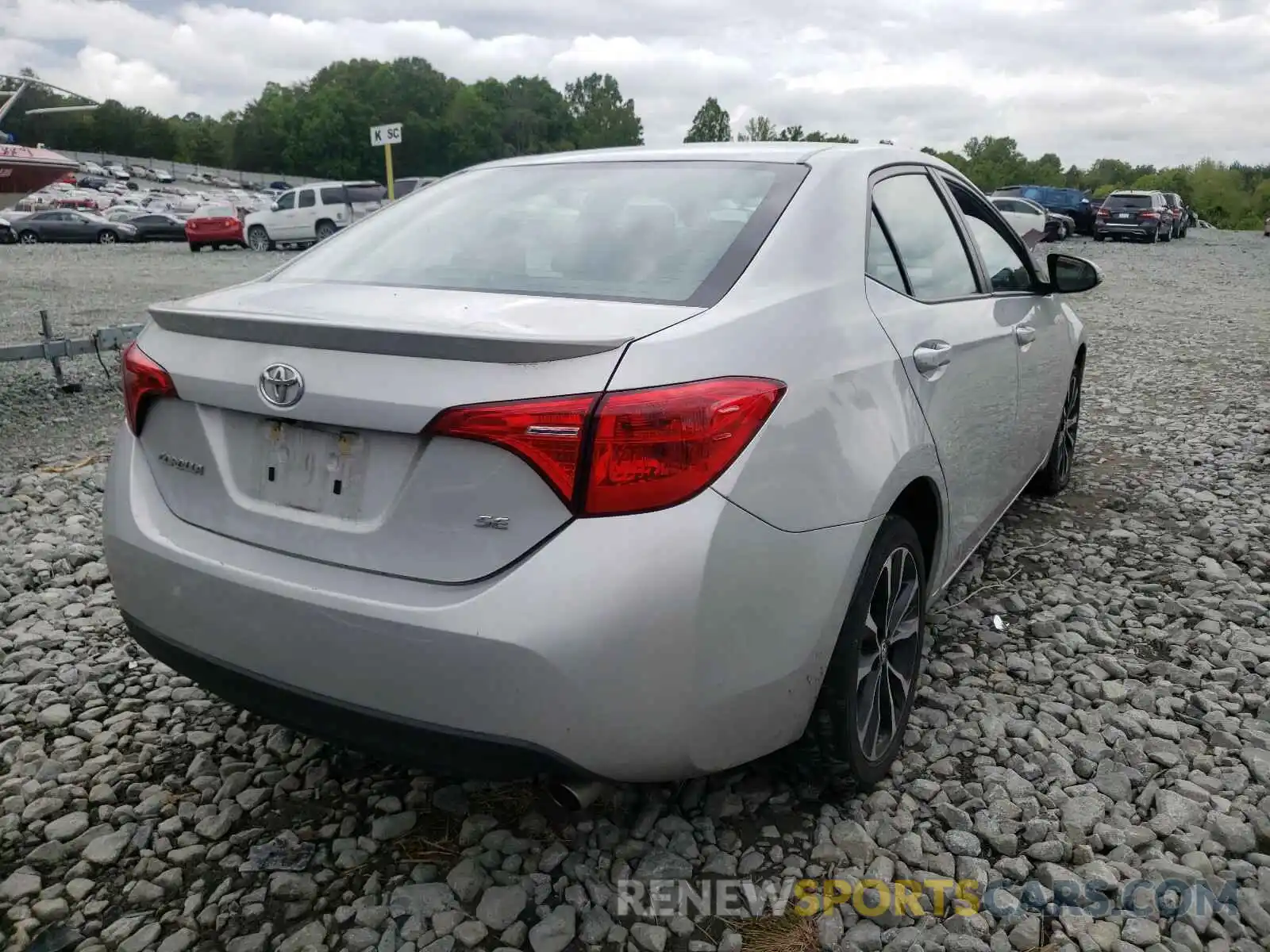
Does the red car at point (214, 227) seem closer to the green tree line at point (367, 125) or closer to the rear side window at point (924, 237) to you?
the rear side window at point (924, 237)

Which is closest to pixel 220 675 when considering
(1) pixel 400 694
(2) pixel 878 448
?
(1) pixel 400 694

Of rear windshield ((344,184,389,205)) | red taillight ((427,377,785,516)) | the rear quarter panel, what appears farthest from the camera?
rear windshield ((344,184,389,205))

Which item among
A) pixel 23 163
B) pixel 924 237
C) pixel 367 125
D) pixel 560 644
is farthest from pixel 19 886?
pixel 367 125

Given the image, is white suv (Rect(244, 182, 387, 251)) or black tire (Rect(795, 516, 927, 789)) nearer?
black tire (Rect(795, 516, 927, 789))

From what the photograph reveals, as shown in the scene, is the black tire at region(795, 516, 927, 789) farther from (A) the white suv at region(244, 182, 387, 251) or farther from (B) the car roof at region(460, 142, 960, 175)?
(A) the white suv at region(244, 182, 387, 251)

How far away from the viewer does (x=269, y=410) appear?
1942mm

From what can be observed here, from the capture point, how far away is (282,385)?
1.92m

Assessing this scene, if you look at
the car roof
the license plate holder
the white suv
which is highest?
the car roof

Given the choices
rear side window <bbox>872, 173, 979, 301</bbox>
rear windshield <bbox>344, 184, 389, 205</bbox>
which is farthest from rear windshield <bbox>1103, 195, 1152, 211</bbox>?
rear side window <bbox>872, 173, 979, 301</bbox>

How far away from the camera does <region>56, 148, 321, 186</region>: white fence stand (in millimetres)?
87812

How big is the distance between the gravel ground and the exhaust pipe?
13.1 inches

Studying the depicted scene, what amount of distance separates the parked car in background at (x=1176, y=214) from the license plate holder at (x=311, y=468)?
36.7m

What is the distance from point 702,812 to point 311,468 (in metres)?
1.27

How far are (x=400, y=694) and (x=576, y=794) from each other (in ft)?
1.29
